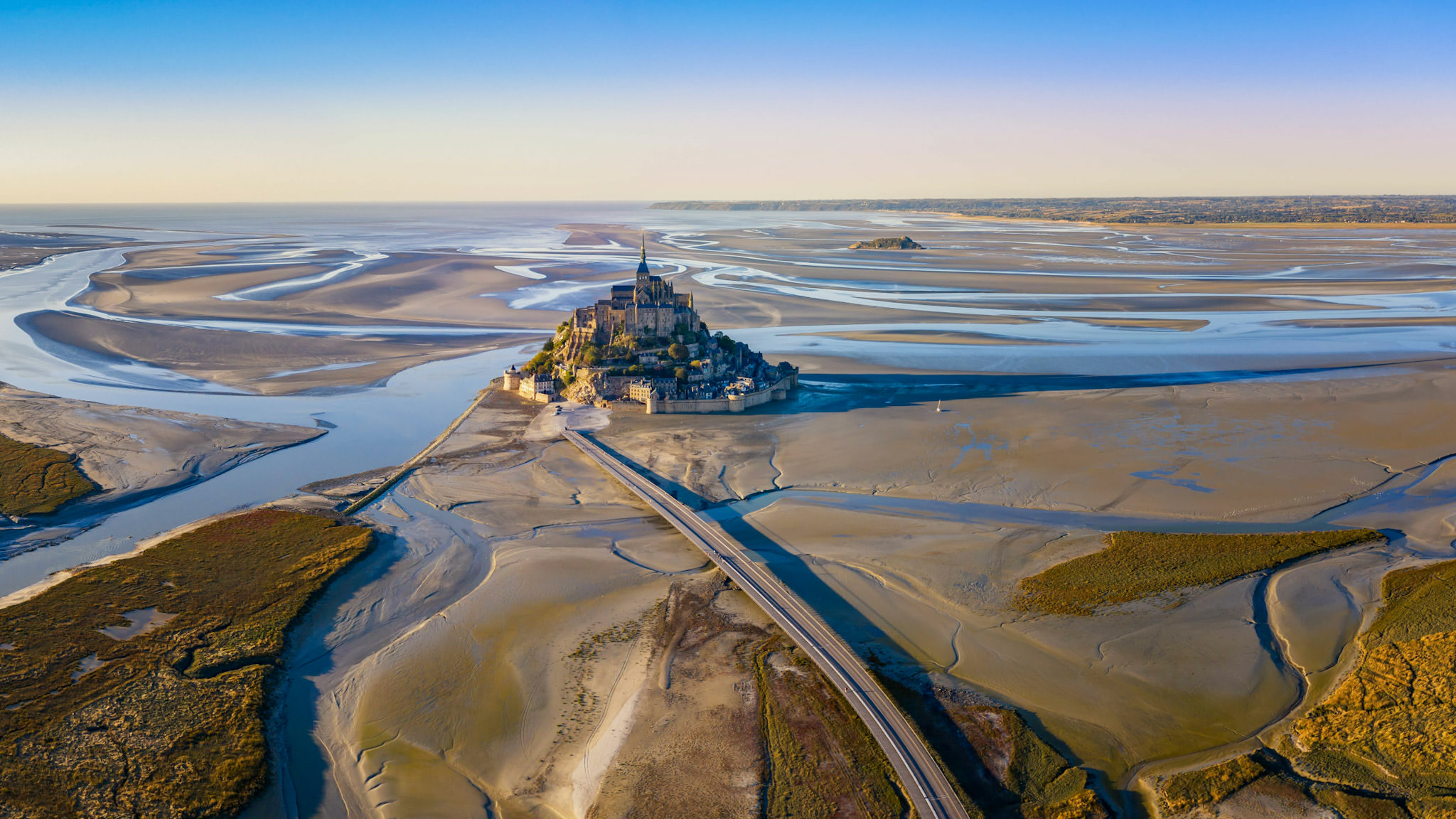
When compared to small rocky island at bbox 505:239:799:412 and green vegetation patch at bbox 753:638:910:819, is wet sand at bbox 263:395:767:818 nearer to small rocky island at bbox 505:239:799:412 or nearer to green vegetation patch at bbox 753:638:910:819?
green vegetation patch at bbox 753:638:910:819

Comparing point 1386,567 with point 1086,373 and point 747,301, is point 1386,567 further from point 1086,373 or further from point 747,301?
point 747,301

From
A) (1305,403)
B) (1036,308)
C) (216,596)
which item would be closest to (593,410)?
(216,596)

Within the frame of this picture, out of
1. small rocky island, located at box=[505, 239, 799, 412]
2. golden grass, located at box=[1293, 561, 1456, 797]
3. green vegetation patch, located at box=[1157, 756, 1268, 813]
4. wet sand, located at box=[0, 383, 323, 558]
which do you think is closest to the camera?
green vegetation patch, located at box=[1157, 756, 1268, 813]

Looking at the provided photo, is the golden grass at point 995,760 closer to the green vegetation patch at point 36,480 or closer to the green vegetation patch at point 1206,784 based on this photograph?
the green vegetation patch at point 1206,784

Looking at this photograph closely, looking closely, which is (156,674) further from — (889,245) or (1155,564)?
(889,245)

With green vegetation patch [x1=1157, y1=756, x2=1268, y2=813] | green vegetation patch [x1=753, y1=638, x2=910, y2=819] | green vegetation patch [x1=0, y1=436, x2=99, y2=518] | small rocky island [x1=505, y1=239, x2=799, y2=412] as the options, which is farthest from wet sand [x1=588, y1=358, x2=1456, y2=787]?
green vegetation patch [x1=0, y1=436, x2=99, y2=518]

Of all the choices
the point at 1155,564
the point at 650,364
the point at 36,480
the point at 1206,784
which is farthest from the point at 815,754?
the point at 36,480
